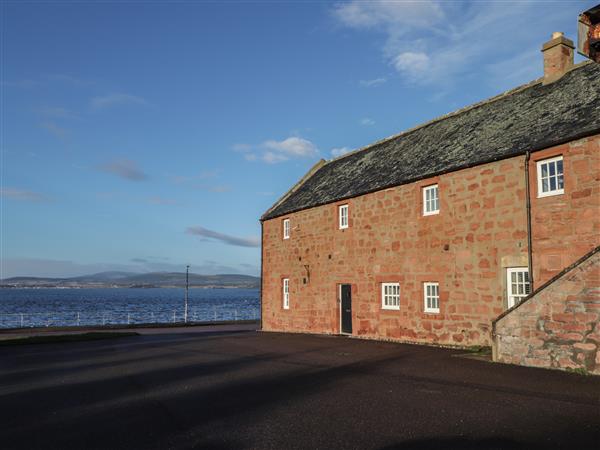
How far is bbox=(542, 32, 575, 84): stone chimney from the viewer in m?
17.1

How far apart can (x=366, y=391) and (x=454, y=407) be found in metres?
1.86

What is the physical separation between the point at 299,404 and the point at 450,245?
9442 millimetres

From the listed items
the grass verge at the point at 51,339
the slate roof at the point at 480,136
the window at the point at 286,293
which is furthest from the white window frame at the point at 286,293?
the grass verge at the point at 51,339

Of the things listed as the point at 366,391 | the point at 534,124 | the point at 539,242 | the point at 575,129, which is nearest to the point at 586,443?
the point at 366,391

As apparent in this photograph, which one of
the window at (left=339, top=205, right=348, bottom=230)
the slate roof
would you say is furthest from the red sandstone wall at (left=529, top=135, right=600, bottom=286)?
the window at (left=339, top=205, right=348, bottom=230)

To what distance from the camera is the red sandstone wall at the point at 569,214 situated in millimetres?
12234

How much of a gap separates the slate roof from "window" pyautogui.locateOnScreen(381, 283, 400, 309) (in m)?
3.78

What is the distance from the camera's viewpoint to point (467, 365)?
38.7 ft

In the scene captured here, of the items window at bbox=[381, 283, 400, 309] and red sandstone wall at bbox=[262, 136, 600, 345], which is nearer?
red sandstone wall at bbox=[262, 136, 600, 345]

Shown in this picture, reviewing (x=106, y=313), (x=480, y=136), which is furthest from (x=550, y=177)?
(x=106, y=313)

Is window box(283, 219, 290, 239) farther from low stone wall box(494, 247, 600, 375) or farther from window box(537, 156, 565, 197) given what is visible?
low stone wall box(494, 247, 600, 375)

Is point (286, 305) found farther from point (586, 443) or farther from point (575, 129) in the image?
point (586, 443)

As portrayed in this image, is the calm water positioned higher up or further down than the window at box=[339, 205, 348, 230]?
further down

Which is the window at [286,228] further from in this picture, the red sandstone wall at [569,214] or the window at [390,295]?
the red sandstone wall at [569,214]
